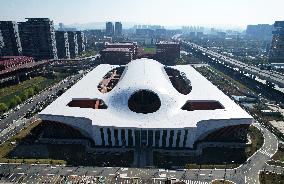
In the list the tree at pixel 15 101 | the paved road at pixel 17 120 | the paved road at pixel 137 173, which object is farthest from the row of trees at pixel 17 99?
the paved road at pixel 137 173

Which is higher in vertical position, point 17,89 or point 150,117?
point 150,117

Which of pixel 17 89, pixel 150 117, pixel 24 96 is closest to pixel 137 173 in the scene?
pixel 150 117

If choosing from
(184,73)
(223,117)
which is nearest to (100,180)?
(223,117)

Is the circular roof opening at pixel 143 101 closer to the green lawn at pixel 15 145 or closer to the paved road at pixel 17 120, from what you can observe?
the green lawn at pixel 15 145

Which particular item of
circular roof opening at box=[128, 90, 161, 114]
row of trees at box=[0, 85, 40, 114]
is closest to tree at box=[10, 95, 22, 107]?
row of trees at box=[0, 85, 40, 114]

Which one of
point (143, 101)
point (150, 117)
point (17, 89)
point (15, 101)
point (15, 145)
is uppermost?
point (143, 101)

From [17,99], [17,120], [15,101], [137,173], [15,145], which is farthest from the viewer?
[17,99]

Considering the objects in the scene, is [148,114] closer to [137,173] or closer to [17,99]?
[137,173]

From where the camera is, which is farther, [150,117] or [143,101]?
[143,101]
